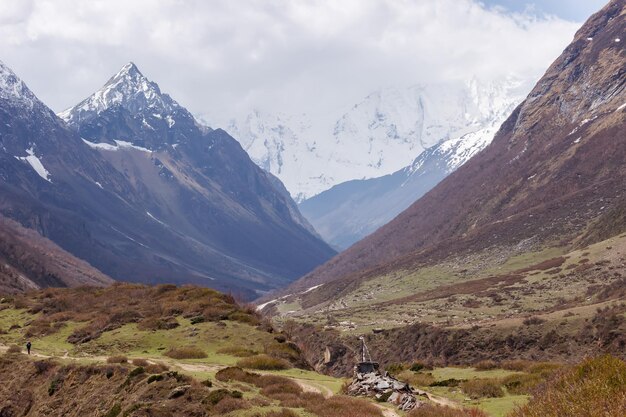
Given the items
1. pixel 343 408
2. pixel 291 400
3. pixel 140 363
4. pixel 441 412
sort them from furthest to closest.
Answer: pixel 140 363 → pixel 291 400 → pixel 343 408 → pixel 441 412

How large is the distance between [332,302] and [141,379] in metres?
159

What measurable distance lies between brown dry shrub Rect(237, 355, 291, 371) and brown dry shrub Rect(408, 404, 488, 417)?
16182 millimetres

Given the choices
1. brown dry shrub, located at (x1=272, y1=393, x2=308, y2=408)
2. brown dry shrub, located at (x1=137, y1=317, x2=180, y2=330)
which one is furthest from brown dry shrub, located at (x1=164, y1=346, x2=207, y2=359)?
brown dry shrub, located at (x1=272, y1=393, x2=308, y2=408)

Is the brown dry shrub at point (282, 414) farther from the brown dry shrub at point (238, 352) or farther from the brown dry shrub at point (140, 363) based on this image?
the brown dry shrub at point (238, 352)

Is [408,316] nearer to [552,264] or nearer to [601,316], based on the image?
[552,264]

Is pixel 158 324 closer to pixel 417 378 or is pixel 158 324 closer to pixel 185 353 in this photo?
pixel 185 353

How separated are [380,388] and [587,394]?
556 inches

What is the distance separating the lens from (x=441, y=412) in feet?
91.8

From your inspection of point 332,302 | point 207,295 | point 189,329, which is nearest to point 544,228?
point 332,302

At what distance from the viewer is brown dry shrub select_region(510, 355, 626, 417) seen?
20.9m

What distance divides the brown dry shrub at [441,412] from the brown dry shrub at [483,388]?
6.71 meters

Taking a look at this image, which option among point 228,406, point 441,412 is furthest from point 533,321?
point 228,406

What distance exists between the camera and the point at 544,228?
6934 inches

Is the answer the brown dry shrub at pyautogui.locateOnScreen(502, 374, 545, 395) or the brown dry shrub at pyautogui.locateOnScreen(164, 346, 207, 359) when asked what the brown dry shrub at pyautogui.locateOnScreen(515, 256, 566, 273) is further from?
the brown dry shrub at pyautogui.locateOnScreen(502, 374, 545, 395)
